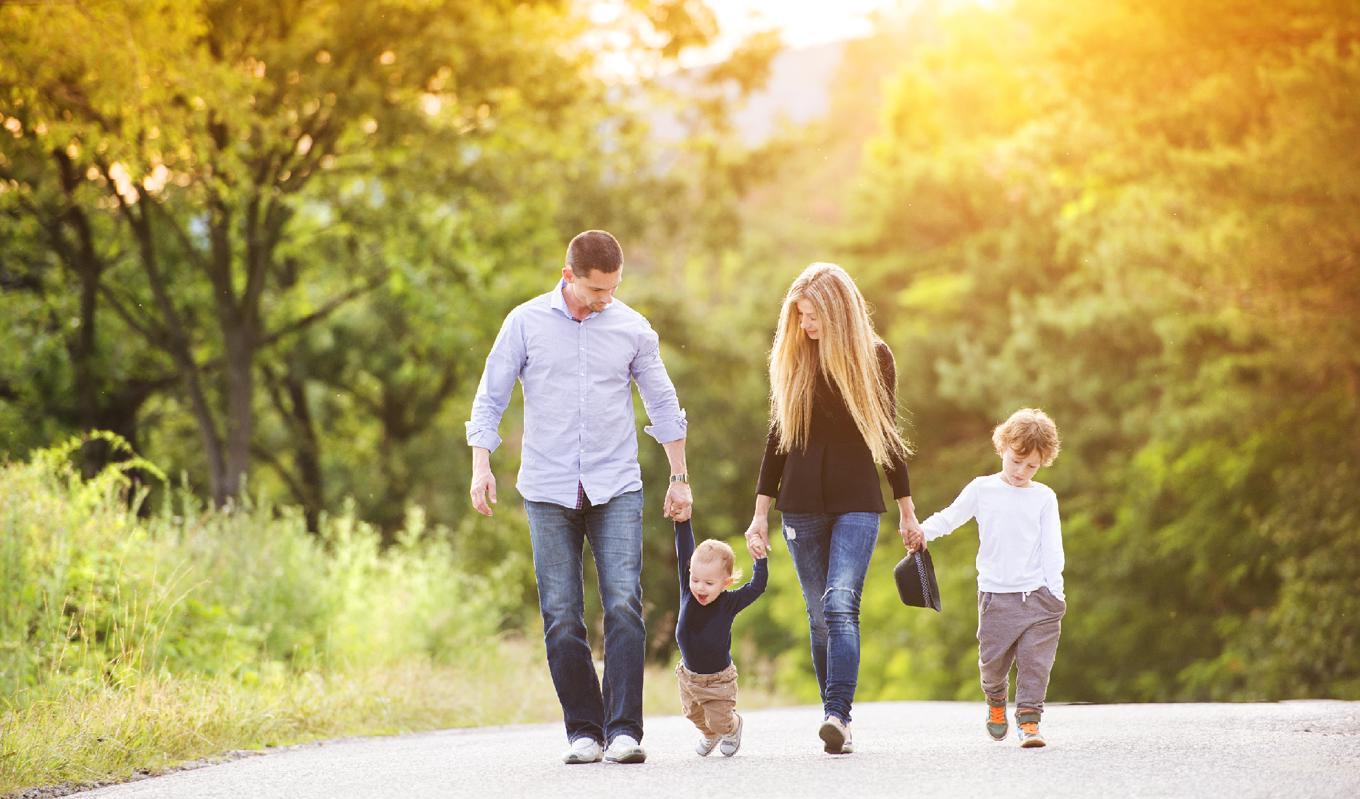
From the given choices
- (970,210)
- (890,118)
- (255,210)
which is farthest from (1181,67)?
(890,118)

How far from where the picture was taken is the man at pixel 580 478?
7.45 meters

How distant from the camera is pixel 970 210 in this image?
37438mm

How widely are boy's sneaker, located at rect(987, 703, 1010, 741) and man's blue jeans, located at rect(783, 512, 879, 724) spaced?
0.74m

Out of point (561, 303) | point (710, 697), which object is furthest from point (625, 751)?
point (561, 303)

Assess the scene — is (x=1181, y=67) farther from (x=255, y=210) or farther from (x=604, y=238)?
(x=604, y=238)

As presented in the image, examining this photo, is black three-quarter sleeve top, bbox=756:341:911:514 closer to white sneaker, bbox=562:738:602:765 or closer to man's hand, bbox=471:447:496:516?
man's hand, bbox=471:447:496:516

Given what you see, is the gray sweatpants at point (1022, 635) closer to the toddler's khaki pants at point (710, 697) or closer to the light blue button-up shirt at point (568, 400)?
the toddler's khaki pants at point (710, 697)

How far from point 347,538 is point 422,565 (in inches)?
29.3

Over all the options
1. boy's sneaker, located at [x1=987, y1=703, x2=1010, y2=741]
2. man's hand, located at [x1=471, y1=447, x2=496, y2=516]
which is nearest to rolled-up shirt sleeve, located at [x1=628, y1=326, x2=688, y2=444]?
man's hand, located at [x1=471, y1=447, x2=496, y2=516]

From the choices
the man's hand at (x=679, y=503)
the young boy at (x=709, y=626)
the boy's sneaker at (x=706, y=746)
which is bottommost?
the boy's sneaker at (x=706, y=746)

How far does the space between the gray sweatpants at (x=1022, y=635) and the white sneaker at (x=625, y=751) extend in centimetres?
152

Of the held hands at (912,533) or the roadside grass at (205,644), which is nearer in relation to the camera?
the held hands at (912,533)

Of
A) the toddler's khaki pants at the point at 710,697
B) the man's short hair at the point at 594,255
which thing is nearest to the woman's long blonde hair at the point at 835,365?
the man's short hair at the point at 594,255

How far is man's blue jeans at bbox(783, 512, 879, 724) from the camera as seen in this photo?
291 inches
